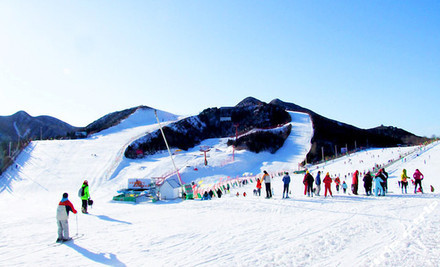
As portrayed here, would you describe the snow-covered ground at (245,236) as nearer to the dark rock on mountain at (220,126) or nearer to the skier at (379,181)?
the skier at (379,181)

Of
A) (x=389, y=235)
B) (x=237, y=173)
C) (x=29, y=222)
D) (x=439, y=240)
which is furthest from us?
(x=237, y=173)

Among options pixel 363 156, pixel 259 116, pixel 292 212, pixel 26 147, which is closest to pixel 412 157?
pixel 363 156

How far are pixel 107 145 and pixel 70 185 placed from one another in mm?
18833

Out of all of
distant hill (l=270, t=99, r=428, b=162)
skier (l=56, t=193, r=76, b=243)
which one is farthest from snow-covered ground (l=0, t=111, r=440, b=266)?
distant hill (l=270, t=99, r=428, b=162)

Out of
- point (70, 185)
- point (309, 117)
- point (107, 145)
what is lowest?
point (70, 185)

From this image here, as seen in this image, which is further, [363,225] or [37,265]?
[363,225]

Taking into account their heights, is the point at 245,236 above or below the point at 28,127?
below

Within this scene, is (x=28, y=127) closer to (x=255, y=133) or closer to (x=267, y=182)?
(x=255, y=133)

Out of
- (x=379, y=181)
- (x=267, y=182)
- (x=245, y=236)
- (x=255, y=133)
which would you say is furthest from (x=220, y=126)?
(x=245, y=236)

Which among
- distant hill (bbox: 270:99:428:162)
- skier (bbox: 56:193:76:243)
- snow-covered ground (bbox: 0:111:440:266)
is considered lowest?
snow-covered ground (bbox: 0:111:440:266)

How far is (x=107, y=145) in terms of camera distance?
48875mm

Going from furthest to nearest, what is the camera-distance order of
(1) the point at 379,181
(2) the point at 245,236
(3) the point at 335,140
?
(3) the point at 335,140 → (1) the point at 379,181 → (2) the point at 245,236

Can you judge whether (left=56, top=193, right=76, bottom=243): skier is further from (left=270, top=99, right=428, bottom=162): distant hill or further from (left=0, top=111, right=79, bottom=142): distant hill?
(left=0, top=111, right=79, bottom=142): distant hill

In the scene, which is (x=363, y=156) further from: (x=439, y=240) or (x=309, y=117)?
(x=439, y=240)
